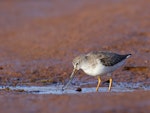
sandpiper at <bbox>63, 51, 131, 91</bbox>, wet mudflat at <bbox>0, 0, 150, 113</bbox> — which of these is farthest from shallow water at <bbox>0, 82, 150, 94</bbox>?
sandpiper at <bbox>63, 51, 131, 91</bbox>

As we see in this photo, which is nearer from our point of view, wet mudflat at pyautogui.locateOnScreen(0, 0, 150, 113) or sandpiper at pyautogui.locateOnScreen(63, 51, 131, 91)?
wet mudflat at pyautogui.locateOnScreen(0, 0, 150, 113)

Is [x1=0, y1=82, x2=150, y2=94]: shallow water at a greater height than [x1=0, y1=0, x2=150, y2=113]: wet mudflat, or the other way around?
[x1=0, y1=0, x2=150, y2=113]: wet mudflat

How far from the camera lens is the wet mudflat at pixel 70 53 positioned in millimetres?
11133

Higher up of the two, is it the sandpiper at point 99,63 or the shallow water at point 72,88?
the sandpiper at point 99,63

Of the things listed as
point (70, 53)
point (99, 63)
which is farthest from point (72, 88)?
point (70, 53)

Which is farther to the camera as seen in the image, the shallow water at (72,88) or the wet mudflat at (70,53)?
the shallow water at (72,88)

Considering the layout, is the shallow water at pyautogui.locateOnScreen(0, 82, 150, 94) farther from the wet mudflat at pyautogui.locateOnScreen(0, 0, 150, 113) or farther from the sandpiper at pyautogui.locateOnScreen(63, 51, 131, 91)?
the sandpiper at pyautogui.locateOnScreen(63, 51, 131, 91)

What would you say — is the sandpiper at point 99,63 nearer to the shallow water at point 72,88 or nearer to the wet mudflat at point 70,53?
the shallow water at point 72,88

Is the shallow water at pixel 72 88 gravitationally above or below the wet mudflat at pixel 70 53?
below

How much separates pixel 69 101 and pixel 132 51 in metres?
6.55

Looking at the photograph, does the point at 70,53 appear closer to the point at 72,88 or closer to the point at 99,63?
the point at 72,88

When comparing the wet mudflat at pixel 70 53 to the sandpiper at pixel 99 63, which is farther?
the sandpiper at pixel 99 63

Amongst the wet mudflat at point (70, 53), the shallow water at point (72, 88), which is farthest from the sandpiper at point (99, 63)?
the wet mudflat at point (70, 53)

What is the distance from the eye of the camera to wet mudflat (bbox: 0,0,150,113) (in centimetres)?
1113
